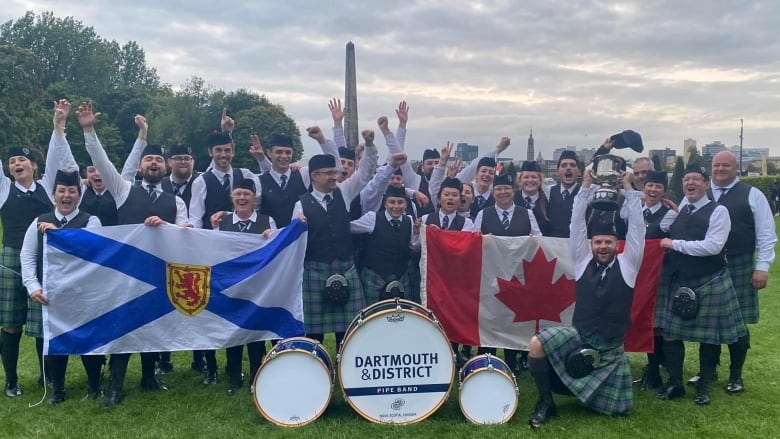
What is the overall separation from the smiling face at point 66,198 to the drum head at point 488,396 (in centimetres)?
331

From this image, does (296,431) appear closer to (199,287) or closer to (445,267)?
(199,287)

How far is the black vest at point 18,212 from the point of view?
16.7 ft

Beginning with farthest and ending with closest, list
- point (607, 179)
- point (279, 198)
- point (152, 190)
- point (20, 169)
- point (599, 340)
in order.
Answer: point (279, 198) → point (152, 190) → point (20, 169) → point (607, 179) → point (599, 340)

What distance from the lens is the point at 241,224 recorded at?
5105 millimetres

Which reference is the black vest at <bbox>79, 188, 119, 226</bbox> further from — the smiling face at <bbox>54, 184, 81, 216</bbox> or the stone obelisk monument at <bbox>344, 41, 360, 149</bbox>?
the stone obelisk monument at <bbox>344, 41, 360, 149</bbox>

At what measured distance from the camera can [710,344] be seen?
4.85m

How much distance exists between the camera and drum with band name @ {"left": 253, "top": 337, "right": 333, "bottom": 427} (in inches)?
170

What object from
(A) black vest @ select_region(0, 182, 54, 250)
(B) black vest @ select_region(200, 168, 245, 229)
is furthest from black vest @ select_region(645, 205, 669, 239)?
(A) black vest @ select_region(0, 182, 54, 250)

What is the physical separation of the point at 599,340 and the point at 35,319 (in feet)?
14.4

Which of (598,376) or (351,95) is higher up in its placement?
(351,95)

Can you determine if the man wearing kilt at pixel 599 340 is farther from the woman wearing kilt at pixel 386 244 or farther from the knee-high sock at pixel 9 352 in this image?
the knee-high sock at pixel 9 352

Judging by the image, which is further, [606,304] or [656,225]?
[656,225]

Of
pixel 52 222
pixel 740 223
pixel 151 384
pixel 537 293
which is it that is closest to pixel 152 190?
pixel 52 222

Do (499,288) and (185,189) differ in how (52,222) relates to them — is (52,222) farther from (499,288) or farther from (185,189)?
(499,288)
